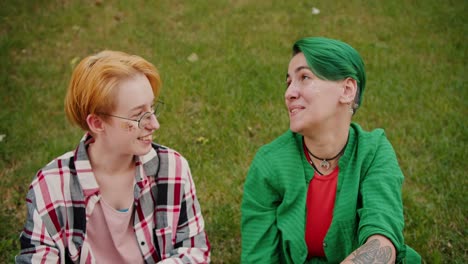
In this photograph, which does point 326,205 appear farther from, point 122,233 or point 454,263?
point 454,263

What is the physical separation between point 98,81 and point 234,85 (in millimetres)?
2816

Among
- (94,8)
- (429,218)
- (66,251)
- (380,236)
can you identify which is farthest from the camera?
(94,8)

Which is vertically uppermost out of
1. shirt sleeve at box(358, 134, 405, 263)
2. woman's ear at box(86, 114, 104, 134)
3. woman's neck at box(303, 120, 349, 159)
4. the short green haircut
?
the short green haircut

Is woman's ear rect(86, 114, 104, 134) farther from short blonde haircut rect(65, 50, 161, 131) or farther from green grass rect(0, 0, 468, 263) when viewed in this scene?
green grass rect(0, 0, 468, 263)

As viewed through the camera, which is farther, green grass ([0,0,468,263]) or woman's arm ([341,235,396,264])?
green grass ([0,0,468,263])

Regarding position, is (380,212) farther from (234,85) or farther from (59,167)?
(234,85)

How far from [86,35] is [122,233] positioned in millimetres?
4075

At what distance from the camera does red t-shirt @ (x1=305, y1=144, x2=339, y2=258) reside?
7.98ft

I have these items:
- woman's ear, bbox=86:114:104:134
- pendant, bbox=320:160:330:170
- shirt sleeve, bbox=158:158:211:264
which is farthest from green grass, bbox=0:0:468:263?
woman's ear, bbox=86:114:104:134

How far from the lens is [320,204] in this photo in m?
2.44

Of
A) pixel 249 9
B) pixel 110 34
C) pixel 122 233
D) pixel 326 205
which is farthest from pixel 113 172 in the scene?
pixel 249 9

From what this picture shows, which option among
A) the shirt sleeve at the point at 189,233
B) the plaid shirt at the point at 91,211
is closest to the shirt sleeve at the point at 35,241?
the plaid shirt at the point at 91,211

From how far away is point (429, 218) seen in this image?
134 inches

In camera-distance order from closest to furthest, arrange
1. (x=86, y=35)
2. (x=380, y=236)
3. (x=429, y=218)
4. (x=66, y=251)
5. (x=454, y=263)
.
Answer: (x=380, y=236) < (x=66, y=251) < (x=454, y=263) < (x=429, y=218) < (x=86, y=35)
